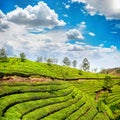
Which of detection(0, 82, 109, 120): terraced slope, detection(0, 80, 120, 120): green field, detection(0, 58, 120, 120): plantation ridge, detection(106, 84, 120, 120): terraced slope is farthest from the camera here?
detection(106, 84, 120, 120): terraced slope

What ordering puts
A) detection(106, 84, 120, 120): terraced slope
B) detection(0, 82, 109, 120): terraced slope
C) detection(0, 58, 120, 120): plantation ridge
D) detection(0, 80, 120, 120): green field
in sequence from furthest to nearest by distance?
detection(106, 84, 120, 120): terraced slope, detection(0, 58, 120, 120): plantation ridge, detection(0, 80, 120, 120): green field, detection(0, 82, 109, 120): terraced slope

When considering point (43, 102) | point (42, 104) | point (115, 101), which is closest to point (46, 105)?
point (43, 102)

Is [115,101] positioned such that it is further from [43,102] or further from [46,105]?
[43,102]

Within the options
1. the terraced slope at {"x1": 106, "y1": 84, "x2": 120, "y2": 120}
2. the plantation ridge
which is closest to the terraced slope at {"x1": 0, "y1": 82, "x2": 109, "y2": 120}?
the plantation ridge

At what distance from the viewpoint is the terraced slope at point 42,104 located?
6006 centimetres

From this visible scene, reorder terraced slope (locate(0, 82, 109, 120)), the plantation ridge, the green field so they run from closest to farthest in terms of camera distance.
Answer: terraced slope (locate(0, 82, 109, 120)), the green field, the plantation ridge

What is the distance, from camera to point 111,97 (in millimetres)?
116125

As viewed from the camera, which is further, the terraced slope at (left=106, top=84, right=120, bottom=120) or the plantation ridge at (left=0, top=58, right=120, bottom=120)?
the terraced slope at (left=106, top=84, right=120, bottom=120)

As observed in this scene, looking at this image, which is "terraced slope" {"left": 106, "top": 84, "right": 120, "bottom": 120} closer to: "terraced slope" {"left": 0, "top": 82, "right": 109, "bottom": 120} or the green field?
the green field

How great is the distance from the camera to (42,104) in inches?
2808

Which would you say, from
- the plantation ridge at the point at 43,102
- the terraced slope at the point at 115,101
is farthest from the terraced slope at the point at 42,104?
the terraced slope at the point at 115,101

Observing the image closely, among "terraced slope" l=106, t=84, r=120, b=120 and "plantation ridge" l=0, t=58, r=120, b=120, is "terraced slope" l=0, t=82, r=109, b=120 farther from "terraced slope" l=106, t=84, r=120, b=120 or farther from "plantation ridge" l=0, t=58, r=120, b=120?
"terraced slope" l=106, t=84, r=120, b=120

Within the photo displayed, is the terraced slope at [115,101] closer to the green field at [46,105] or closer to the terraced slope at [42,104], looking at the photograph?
the green field at [46,105]

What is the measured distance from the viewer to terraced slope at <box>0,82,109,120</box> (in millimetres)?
60062
